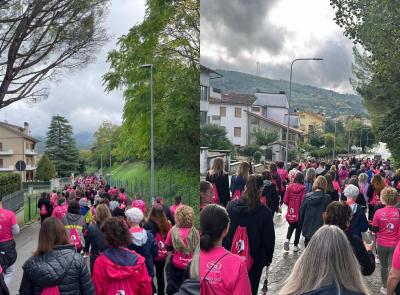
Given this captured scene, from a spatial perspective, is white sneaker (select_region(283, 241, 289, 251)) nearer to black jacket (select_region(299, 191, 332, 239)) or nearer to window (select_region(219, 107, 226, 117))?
black jacket (select_region(299, 191, 332, 239))

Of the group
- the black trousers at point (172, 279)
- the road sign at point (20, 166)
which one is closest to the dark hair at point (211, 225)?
the black trousers at point (172, 279)

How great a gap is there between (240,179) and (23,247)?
3321 millimetres

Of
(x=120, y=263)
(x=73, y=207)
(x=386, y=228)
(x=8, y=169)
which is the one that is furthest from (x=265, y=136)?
(x=8, y=169)

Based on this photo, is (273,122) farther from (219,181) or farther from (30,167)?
(30,167)

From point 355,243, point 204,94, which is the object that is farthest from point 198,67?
point 355,243

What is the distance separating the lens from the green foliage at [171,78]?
113 centimetres

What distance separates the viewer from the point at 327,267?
1376 millimetres

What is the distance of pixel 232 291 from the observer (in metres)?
1.40

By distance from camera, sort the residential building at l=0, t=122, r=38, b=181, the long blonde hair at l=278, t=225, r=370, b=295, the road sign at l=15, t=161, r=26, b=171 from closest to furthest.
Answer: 1. the long blonde hair at l=278, t=225, r=370, b=295
2. the residential building at l=0, t=122, r=38, b=181
3. the road sign at l=15, t=161, r=26, b=171

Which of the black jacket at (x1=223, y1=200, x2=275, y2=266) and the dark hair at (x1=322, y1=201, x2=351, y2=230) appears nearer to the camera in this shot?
the black jacket at (x1=223, y1=200, x2=275, y2=266)

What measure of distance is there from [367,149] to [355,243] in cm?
84

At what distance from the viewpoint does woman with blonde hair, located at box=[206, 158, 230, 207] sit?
3.92 ft

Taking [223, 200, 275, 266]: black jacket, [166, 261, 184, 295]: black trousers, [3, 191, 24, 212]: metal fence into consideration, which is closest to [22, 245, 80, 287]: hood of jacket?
[166, 261, 184, 295]: black trousers

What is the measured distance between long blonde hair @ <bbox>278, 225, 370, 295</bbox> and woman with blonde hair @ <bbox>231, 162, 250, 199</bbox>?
0.28m
